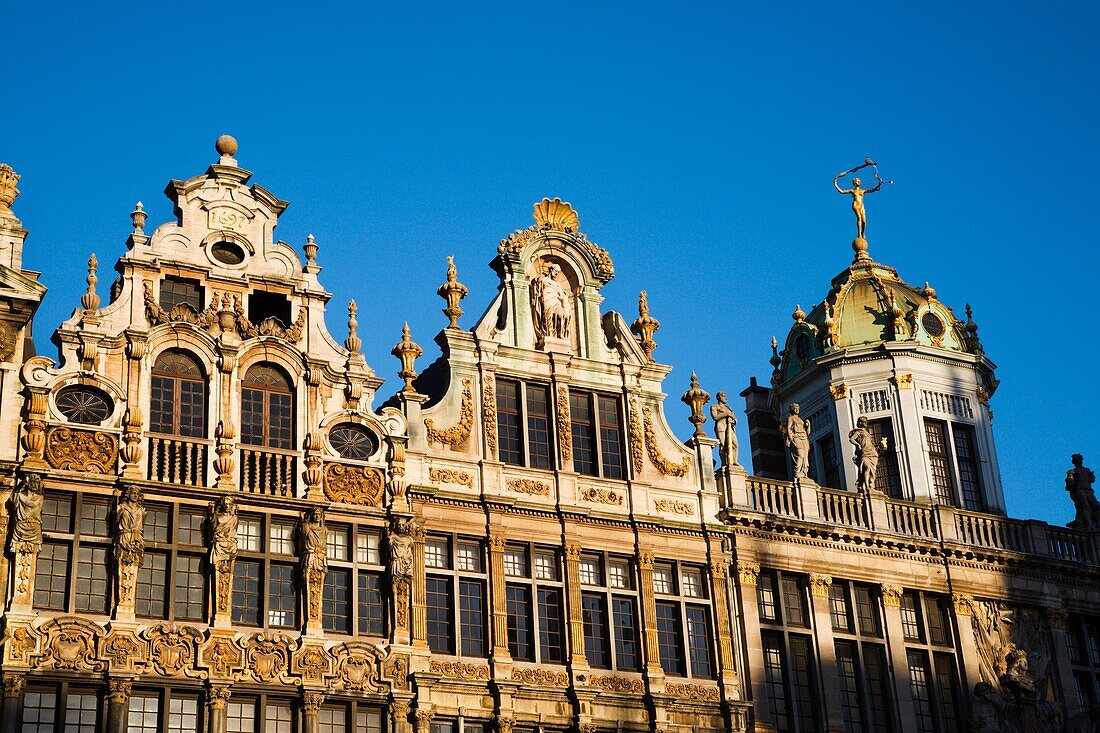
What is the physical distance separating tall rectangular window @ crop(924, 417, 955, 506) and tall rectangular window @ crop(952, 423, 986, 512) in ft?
0.93

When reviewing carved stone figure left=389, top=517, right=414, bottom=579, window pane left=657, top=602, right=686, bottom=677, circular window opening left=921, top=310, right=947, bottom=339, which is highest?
circular window opening left=921, top=310, right=947, bottom=339

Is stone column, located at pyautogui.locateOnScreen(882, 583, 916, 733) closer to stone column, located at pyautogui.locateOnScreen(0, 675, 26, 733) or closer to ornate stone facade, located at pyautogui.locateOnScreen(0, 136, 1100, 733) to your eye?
ornate stone facade, located at pyautogui.locateOnScreen(0, 136, 1100, 733)

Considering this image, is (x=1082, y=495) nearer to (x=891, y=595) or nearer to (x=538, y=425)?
(x=891, y=595)

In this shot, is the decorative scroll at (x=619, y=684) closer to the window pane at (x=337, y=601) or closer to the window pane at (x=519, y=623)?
the window pane at (x=519, y=623)

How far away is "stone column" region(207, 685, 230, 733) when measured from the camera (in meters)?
33.2

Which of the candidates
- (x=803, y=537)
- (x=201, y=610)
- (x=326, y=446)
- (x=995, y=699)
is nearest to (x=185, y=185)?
(x=326, y=446)

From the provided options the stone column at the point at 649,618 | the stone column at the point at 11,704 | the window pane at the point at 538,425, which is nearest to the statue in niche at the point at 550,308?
the window pane at the point at 538,425

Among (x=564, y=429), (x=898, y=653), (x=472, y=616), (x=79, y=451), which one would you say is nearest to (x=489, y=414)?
(x=564, y=429)

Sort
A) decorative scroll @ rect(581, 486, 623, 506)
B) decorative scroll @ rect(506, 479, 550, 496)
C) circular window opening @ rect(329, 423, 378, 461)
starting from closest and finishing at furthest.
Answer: circular window opening @ rect(329, 423, 378, 461), decorative scroll @ rect(506, 479, 550, 496), decorative scroll @ rect(581, 486, 623, 506)

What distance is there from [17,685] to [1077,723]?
77.8ft

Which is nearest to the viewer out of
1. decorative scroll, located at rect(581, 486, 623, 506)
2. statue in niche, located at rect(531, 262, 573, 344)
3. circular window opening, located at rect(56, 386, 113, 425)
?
circular window opening, located at rect(56, 386, 113, 425)

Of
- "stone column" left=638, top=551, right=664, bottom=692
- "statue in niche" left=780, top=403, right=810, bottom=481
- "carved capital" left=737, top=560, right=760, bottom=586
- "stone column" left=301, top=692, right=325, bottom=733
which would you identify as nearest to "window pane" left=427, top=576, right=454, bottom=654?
"stone column" left=301, top=692, right=325, bottom=733

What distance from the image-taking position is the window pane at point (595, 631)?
37.8 meters

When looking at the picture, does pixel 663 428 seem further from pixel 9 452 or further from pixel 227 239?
pixel 9 452
